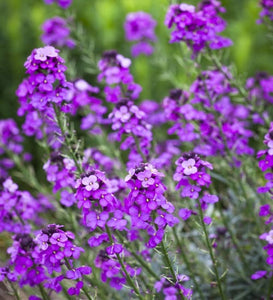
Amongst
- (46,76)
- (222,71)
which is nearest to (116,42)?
(222,71)

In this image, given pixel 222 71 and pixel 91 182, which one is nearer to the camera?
pixel 91 182

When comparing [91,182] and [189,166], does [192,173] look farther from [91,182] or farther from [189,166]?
[91,182]

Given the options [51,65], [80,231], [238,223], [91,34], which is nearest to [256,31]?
[91,34]

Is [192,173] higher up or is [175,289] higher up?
[192,173]

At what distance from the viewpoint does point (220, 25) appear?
3754mm

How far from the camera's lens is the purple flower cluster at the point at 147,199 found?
8.04 feet

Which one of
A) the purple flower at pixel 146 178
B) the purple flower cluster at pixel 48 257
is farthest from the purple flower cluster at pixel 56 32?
the purple flower at pixel 146 178

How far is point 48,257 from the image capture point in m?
2.63

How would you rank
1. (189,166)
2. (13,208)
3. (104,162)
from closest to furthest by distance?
(189,166) → (13,208) → (104,162)

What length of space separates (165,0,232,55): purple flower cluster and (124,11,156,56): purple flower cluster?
2301 mm

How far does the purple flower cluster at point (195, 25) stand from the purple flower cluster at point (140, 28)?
2.30 m

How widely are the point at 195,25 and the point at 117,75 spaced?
2.25ft

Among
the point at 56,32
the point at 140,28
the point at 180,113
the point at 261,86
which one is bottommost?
the point at 180,113

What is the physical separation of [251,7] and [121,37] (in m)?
2.11
